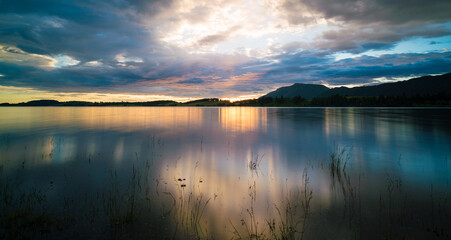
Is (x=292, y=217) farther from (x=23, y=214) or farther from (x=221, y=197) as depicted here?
(x=23, y=214)

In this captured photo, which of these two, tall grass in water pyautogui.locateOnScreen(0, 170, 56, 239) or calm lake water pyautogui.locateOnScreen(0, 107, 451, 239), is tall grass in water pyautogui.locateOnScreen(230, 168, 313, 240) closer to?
calm lake water pyautogui.locateOnScreen(0, 107, 451, 239)

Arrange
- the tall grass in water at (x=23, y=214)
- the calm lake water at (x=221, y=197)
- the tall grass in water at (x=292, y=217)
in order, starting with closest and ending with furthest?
the tall grass in water at (x=23, y=214), the tall grass in water at (x=292, y=217), the calm lake water at (x=221, y=197)

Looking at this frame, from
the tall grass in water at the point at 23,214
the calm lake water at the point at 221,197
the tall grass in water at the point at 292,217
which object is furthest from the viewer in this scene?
the calm lake water at the point at 221,197

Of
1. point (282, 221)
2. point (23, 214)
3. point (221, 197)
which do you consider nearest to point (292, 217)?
point (282, 221)

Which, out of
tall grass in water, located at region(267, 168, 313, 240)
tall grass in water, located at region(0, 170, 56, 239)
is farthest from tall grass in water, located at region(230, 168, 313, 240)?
tall grass in water, located at region(0, 170, 56, 239)

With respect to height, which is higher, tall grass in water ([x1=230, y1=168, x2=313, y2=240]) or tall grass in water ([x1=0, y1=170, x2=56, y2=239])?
tall grass in water ([x1=0, y1=170, x2=56, y2=239])

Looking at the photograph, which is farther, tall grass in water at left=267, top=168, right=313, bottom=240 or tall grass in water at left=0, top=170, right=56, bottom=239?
tall grass in water at left=267, top=168, right=313, bottom=240

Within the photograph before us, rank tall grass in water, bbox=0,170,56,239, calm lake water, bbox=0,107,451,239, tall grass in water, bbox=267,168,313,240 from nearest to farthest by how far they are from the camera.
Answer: tall grass in water, bbox=0,170,56,239
tall grass in water, bbox=267,168,313,240
calm lake water, bbox=0,107,451,239

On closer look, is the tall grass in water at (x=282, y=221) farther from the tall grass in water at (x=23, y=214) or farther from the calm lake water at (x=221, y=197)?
the tall grass in water at (x=23, y=214)

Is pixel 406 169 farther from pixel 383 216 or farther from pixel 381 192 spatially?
pixel 383 216

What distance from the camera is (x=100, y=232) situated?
19.8 feet

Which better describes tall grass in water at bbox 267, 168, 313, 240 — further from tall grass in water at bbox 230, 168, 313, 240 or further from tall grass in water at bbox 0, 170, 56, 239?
tall grass in water at bbox 0, 170, 56, 239

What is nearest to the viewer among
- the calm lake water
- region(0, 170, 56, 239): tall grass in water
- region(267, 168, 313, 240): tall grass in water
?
region(0, 170, 56, 239): tall grass in water

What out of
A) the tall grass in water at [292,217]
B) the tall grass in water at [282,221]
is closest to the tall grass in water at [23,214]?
the tall grass in water at [282,221]
